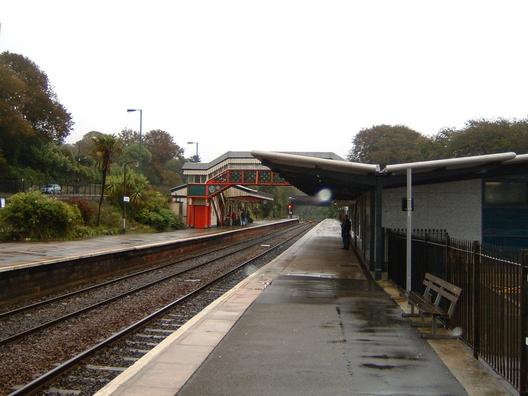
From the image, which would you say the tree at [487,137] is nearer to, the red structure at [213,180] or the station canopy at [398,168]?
the red structure at [213,180]

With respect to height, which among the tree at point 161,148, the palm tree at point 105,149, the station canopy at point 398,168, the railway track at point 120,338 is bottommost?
the railway track at point 120,338

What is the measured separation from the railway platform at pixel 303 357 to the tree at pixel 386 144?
70426mm

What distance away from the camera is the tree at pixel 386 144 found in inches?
→ 3223

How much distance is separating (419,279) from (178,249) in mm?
19619

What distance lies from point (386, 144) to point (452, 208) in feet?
228

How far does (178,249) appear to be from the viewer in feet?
98.5

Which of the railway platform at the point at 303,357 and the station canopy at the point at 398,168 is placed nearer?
the railway platform at the point at 303,357

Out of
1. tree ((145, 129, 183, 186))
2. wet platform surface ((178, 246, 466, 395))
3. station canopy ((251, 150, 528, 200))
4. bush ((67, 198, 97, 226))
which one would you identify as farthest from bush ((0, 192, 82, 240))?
tree ((145, 129, 183, 186))

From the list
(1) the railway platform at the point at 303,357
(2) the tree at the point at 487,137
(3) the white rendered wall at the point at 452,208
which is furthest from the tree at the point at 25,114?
(1) the railway platform at the point at 303,357

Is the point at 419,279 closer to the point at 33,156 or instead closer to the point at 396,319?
the point at 396,319

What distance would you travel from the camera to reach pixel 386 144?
86.9 metres

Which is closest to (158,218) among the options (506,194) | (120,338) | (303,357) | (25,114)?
(25,114)

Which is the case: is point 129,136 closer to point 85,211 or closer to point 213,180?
point 213,180

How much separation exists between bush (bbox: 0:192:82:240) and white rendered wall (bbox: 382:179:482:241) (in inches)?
784
